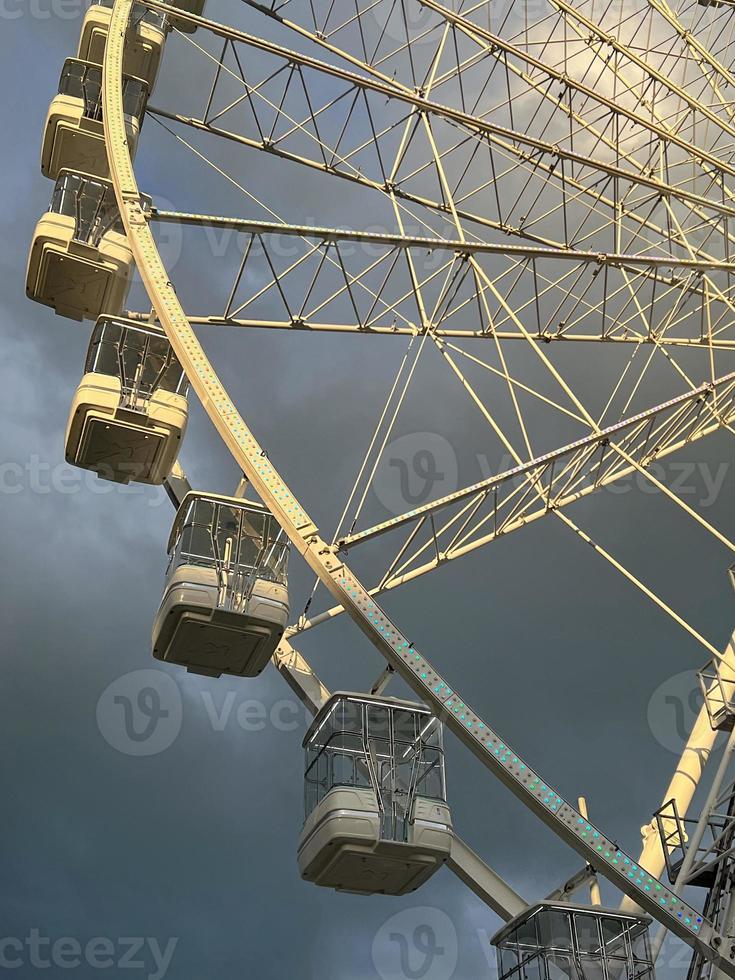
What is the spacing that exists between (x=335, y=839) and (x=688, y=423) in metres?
10.3

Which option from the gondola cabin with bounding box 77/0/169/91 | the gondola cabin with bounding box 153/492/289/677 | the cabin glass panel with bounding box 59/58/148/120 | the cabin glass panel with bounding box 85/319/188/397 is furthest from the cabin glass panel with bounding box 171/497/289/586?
the gondola cabin with bounding box 77/0/169/91

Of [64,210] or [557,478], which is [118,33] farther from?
[557,478]

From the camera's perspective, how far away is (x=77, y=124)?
2156 centimetres

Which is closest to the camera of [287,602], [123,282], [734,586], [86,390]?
[287,602]

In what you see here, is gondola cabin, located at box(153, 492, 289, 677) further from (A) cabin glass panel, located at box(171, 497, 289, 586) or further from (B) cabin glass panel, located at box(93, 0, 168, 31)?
(B) cabin glass panel, located at box(93, 0, 168, 31)

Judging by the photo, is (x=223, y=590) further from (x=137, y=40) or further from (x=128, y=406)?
(x=137, y=40)

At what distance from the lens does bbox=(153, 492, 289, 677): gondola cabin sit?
571 inches

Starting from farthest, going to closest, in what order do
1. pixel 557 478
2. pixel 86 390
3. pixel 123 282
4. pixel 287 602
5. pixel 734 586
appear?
pixel 734 586, pixel 123 282, pixel 557 478, pixel 86 390, pixel 287 602

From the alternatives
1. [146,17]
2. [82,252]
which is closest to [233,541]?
[82,252]

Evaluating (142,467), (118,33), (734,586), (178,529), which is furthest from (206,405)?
(734,586)

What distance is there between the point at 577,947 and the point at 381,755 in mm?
3194

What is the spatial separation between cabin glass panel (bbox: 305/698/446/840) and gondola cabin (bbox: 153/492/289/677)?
1310mm

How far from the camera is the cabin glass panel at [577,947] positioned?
1416 cm

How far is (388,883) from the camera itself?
14.0 meters
